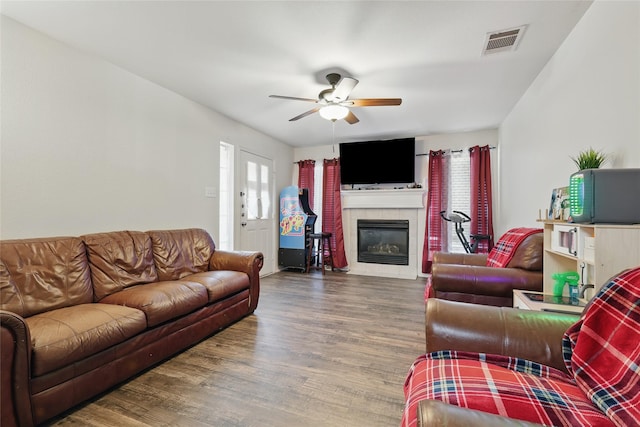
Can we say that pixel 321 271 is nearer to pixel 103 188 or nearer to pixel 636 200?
pixel 103 188

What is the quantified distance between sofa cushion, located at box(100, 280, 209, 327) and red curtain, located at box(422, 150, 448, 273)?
145 inches

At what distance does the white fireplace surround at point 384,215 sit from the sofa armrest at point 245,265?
2586 mm

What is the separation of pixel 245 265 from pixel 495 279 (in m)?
2.32

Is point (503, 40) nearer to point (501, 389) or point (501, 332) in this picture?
point (501, 332)

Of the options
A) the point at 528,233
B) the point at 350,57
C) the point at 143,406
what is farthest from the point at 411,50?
the point at 143,406

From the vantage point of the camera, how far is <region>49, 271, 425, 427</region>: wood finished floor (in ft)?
5.06

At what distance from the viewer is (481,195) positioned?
4.51m

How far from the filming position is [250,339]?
8.16 feet

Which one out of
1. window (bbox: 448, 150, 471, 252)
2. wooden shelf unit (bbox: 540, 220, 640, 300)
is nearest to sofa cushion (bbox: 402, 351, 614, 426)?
wooden shelf unit (bbox: 540, 220, 640, 300)

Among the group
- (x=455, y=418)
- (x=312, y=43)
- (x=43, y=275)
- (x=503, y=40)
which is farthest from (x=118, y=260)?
(x=503, y=40)

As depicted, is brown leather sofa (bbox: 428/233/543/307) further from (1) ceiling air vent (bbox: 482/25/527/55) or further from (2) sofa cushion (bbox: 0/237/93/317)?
(2) sofa cushion (bbox: 0/237/93/317)

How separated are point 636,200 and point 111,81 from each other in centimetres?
379

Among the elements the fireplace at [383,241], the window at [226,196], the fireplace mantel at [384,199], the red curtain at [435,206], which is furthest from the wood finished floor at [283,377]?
the fireplace mantel at [384,199]

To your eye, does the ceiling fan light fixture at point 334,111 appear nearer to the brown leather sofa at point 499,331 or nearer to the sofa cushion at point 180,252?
the sofa cushion at point 180,252
